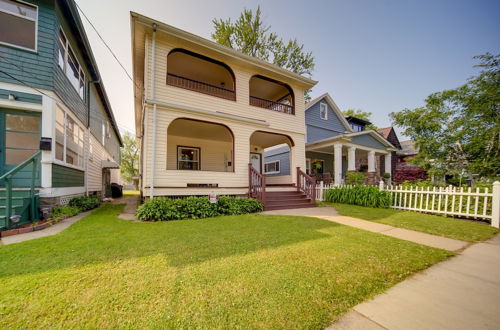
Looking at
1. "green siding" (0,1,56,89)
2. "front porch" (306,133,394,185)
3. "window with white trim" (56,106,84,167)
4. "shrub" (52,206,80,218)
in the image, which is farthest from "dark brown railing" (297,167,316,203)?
"green siding" (0,1,56,89)

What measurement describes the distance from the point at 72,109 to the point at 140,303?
8.21 m

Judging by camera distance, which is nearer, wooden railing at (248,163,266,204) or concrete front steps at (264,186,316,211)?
wooden railing at (248,163,266,204)

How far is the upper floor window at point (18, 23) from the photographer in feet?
17.5

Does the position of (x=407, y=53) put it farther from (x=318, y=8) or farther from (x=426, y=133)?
(x=318, y=8)

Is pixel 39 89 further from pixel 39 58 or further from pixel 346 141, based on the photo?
pixel 346 141

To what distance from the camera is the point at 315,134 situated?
1473 centimetres

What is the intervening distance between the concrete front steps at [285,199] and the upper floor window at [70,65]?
8405 mm

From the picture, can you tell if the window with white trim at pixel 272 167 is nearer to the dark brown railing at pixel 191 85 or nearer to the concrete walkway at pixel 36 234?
the dark brown railing at pixel 191 85

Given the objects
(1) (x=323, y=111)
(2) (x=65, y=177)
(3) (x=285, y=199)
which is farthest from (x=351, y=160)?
(2) (x=65, y=177)

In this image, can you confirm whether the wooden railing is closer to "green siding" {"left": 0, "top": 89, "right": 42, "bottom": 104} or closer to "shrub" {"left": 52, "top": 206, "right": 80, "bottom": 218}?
"shrub" {"left": 52, "top": 206, "right": 80, "bottom": 218}

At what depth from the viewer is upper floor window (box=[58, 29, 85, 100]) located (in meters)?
6.31

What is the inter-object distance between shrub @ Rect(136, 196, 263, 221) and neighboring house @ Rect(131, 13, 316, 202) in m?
0.81

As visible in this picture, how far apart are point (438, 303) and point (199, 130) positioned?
921cm

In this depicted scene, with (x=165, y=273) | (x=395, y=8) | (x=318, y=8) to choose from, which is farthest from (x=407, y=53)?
(x=165, y=273)
